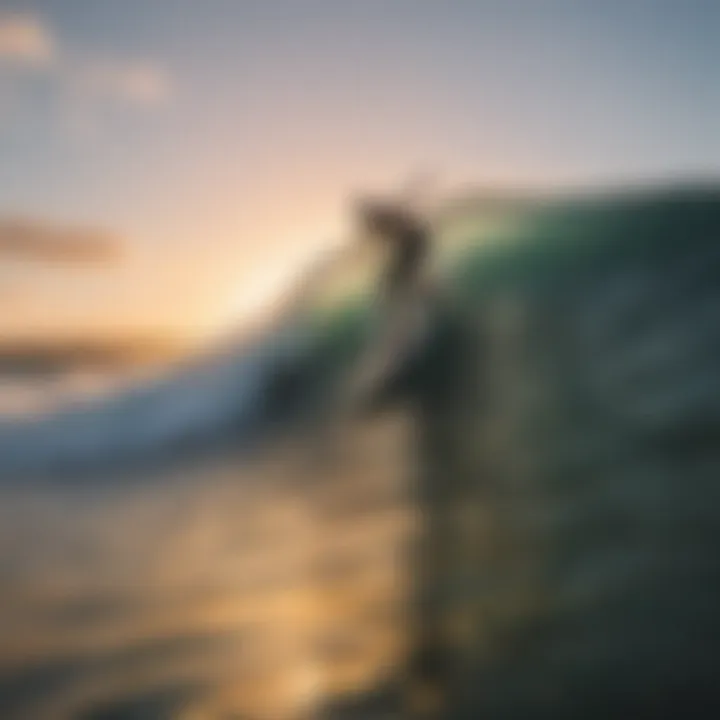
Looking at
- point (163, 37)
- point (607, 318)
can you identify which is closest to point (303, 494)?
point (607, 318)

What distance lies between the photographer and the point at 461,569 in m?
1.08

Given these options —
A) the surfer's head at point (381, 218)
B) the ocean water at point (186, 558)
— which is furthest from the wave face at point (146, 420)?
the surfer's head at point (381, 218)

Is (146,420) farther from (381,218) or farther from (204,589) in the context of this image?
(381,218)

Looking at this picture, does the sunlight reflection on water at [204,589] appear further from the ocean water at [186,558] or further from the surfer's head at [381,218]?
the surfer's head at [381,218]

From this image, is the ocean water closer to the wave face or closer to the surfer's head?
the wave face

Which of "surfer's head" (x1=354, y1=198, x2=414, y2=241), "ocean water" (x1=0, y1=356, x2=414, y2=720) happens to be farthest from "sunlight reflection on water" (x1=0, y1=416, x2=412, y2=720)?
"surfer's head" (x1=354, y1=198, x2=414, y2=241)

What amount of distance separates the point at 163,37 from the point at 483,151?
38 centimetres

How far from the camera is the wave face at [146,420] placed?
1.13 metres

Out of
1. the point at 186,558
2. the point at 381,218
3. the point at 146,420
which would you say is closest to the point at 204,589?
the point at 186,558

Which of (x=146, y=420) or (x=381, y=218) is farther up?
(x=381, y=218)

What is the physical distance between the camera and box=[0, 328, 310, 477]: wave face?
3.70 feet

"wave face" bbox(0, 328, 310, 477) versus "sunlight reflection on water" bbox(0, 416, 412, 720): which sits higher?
"wave face" bbox(0, 328, 310, 477)

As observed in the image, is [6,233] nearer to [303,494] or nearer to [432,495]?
[303,494]

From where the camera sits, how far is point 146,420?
1.14m
